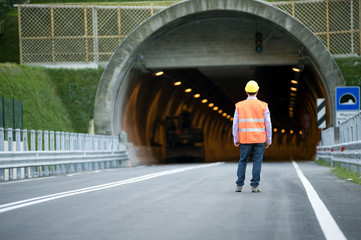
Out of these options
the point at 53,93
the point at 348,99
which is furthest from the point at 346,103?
the point at 53,93

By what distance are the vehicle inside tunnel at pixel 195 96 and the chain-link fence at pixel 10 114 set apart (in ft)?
43.0

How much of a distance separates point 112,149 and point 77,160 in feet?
24.1

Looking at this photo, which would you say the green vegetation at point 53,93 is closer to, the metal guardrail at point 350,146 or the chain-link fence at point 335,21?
the chain-link fence at point 335,21

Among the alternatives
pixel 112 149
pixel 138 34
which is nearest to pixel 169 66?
pixel 138 34

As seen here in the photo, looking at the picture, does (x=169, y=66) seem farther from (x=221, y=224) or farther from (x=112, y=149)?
(x=221, y=224)

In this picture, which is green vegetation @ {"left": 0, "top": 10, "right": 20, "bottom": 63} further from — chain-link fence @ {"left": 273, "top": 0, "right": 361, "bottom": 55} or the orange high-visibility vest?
the orange high-visibility vest

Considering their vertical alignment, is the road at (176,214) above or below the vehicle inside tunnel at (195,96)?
below

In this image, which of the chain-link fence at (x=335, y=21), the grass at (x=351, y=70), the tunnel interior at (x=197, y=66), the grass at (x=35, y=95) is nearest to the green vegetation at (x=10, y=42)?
the tunnel interior at (x=197, y=66)

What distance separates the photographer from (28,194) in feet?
36.4

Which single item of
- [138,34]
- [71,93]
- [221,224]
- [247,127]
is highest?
[138,34]

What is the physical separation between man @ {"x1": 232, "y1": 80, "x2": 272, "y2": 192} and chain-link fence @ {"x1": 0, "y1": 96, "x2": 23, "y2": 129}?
33.3ft

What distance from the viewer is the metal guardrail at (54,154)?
17.3 m

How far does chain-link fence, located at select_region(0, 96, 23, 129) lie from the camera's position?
64.8 ft

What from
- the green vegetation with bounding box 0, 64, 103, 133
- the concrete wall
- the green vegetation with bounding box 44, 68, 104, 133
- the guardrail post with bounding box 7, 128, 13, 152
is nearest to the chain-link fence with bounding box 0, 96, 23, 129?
the guardrail post with bounding box 7, 128, 13, 152
